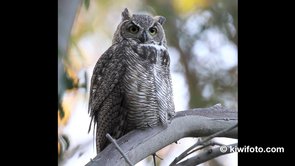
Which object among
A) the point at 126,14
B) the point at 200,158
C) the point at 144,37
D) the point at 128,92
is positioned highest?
the point at 126,14

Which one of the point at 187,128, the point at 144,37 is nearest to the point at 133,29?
the point at 144,37

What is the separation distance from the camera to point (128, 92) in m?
2.03

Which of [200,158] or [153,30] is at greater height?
[153,30]

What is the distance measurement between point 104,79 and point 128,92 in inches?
4.5

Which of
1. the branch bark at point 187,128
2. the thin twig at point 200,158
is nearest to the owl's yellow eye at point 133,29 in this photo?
the branch bark at point 187,128

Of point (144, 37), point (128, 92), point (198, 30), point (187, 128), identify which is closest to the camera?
point (187, 128)

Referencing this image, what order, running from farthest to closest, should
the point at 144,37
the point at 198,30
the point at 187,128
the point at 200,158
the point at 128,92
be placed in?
the point at 198,30 < the point at 144,37 < the point at 128,92 < the point at 187,128 < the point at 200,158

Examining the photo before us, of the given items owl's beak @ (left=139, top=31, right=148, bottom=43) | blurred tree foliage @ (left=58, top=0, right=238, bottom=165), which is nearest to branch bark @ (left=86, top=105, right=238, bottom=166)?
owl's beak @ (left=139, top=31, right=148, bottom=43)

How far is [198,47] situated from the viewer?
321 centimetres

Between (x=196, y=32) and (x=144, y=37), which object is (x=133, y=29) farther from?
(x=196, y=32)

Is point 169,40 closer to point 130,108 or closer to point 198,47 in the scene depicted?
point 198,47

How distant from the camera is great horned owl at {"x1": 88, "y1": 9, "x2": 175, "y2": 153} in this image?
2.02m
